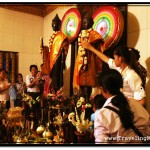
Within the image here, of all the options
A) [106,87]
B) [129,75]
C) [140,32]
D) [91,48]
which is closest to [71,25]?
[91,48]

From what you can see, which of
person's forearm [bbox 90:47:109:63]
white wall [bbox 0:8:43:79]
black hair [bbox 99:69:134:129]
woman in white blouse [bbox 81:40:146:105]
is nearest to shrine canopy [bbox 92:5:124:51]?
person's forearm [bbox 90:47:109:63]

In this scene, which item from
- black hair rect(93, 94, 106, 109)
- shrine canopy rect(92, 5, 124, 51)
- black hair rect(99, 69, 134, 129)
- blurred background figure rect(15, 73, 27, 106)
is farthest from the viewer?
shrine canopy rect(92, 5, 124, 51)

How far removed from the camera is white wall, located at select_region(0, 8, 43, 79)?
1363 mm

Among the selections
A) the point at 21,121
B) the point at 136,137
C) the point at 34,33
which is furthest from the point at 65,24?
the point at 136,137

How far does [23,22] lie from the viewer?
141 centimetres

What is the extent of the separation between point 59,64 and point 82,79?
20 cm

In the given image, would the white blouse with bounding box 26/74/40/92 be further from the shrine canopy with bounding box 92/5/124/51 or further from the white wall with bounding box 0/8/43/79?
the shrine canopy with bounding box 92/5/124/51

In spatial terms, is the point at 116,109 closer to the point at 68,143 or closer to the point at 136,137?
the point at 136,137

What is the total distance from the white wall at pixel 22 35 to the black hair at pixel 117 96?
593 millimetres

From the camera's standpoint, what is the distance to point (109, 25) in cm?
151

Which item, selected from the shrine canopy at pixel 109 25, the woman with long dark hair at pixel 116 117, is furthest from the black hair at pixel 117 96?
the shrine canopy at pixel 109 25

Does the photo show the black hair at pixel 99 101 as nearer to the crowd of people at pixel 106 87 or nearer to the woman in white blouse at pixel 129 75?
the crowd of people at pixel 106 87

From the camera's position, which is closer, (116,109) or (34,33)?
(116,109)

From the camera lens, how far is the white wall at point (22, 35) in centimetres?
136
